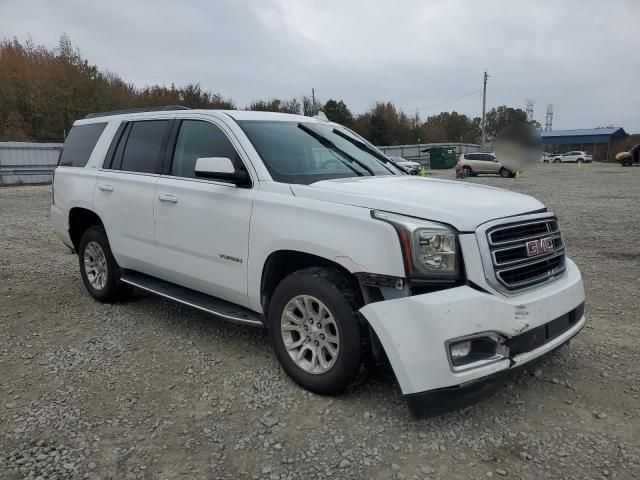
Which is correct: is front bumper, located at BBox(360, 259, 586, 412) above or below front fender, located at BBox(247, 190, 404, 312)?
below

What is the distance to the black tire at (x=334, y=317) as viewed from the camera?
309 centimetres

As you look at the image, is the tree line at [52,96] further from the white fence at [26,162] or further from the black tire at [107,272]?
the black tire at [107,272]

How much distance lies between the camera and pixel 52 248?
8469 mm

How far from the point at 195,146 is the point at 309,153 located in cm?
99

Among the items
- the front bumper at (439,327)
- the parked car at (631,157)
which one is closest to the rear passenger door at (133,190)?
the front bumper at (439,327)

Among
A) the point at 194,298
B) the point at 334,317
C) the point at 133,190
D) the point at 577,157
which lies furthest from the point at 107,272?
the point at 577,157

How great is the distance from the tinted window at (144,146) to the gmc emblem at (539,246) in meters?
3.13

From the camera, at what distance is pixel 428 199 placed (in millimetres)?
3127

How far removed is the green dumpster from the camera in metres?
45.1

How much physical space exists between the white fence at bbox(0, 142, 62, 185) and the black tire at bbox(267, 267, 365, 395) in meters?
25.6

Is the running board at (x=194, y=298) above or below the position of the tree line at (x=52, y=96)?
below

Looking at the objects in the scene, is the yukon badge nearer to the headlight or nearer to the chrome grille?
the headlight

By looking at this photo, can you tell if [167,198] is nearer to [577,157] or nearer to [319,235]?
[319,235]

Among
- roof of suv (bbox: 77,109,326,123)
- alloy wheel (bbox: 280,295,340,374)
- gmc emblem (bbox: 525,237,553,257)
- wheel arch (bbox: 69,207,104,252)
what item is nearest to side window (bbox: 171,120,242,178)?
roof of suv (bbox: 77,109,326,123)
